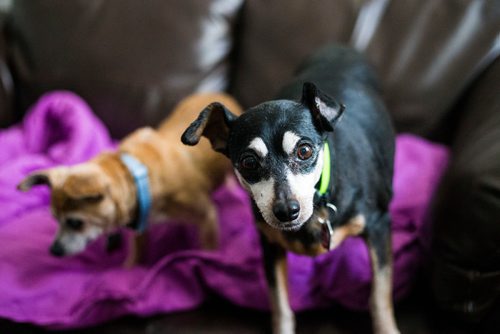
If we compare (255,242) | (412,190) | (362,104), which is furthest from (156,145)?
(412,190)

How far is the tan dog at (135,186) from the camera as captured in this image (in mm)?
1529

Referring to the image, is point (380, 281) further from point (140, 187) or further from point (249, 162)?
point (140, 187)

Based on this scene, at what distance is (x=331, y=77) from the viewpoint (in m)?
1.45

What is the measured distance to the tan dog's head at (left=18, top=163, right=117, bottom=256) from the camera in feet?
4.90

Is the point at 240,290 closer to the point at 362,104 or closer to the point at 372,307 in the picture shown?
the point at 372,307

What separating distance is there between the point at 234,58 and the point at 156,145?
23.3 inches

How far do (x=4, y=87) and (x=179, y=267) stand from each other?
1.24m

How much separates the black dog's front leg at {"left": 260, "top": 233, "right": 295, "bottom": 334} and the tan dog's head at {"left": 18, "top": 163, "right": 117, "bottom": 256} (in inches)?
21.0

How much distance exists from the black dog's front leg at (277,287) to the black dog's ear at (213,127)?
0.29 metres

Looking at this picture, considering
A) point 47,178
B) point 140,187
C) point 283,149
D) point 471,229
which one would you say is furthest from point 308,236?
point 47,178

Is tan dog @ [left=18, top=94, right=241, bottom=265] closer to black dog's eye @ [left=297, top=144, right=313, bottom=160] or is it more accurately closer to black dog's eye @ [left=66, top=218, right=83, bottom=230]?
black dog's eye @ [left=66, top=218, right=83, bottom=230]

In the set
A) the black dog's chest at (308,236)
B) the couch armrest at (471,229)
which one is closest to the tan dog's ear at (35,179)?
the black dog's chest at (308,236)

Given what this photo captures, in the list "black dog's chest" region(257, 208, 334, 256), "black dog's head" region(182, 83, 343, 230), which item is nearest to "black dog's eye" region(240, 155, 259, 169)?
"black dog's head" region(182, 83, 343, 230)

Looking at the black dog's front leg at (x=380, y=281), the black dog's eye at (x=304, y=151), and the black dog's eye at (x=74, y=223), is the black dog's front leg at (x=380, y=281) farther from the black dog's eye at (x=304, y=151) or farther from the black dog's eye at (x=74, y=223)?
the black dog's eye at (x=74, y=223)
